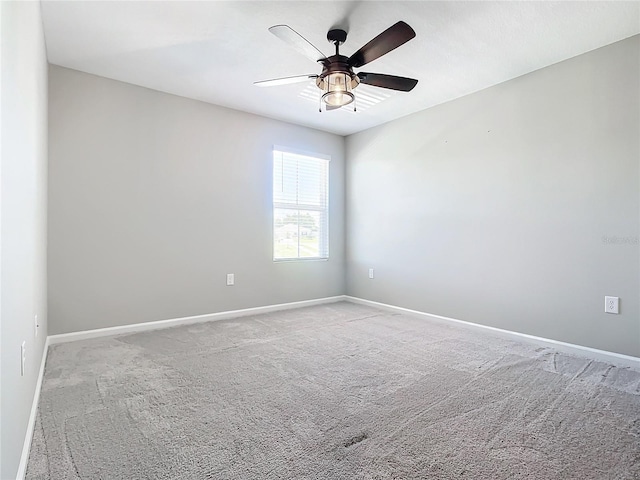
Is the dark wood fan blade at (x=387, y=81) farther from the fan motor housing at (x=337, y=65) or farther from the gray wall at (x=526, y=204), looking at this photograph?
the gray wall at (x=526, y=204)

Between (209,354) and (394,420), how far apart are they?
1.54m

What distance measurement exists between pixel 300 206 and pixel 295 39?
2599 millimetres

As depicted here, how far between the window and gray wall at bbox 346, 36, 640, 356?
781 mm

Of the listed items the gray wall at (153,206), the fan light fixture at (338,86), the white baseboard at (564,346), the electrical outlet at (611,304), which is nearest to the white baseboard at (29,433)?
the gray wall at (153,206)

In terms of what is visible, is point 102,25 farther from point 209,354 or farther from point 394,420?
point 394,420

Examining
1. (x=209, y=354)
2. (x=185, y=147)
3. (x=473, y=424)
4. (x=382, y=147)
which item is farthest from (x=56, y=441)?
(x=382, y=147)

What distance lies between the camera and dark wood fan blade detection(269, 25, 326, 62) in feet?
6.01

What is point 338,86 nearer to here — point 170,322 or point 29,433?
point 29,433

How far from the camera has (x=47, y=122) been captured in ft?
9.25

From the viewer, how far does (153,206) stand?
3365 mm

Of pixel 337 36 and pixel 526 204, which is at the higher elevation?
pixel 337 36

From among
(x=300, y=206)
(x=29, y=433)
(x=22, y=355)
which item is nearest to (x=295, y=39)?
(x=22, y=355)

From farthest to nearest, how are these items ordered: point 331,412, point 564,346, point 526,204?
point 526,204
point 564,346
point 331,412

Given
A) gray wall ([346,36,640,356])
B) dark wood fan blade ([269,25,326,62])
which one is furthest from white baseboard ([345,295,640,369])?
dark wood fan blade ([269,25,326,62])
